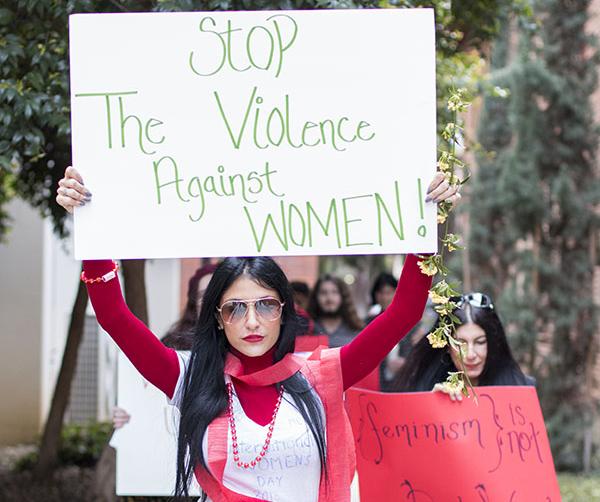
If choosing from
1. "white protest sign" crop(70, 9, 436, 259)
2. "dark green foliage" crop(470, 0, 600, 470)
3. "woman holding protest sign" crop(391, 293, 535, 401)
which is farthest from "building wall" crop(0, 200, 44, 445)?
"white protest sign" crop(70, 9, 436, 259)

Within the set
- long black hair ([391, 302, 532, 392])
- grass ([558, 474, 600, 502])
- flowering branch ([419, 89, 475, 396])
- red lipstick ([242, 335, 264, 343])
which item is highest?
flowering branch ([419, 89, 475, 396])

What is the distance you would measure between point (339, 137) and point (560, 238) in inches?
304

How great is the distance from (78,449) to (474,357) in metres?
6.02

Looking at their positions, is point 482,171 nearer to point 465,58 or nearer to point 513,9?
point 465,58

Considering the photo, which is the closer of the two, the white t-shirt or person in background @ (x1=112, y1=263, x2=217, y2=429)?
the white t-shirt

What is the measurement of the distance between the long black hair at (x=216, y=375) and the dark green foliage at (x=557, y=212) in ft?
24.4

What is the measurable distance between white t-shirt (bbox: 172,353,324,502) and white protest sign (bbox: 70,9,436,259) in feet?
1.72

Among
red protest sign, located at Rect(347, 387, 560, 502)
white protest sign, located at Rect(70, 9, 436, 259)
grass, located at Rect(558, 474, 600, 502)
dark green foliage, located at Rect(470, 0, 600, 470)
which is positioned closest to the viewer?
white protest sign, located at Rect(70, 9, 436, 259)

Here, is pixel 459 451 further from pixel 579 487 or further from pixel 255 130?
pixel 579 487

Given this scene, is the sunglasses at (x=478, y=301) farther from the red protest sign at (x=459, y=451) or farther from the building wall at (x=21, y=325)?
the building wall at (x=21, y=325)

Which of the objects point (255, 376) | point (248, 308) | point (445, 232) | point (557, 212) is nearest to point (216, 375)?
point (255, 376)

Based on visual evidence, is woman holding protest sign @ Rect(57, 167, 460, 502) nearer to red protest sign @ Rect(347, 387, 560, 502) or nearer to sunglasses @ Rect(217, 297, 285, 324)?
sunglasses @ Rect(217, 297, 285, 324)

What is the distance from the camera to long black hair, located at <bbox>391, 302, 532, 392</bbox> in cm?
417

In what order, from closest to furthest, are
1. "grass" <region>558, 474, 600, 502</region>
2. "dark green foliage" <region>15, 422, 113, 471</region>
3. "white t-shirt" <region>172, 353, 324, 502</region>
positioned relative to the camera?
"white t-shirt" <region>172, 353, 324, 502</region>
"grass" <region>558, 474, 600, 502</region>
"dark green foliage" <region>15, 422, 113, 471</region>
